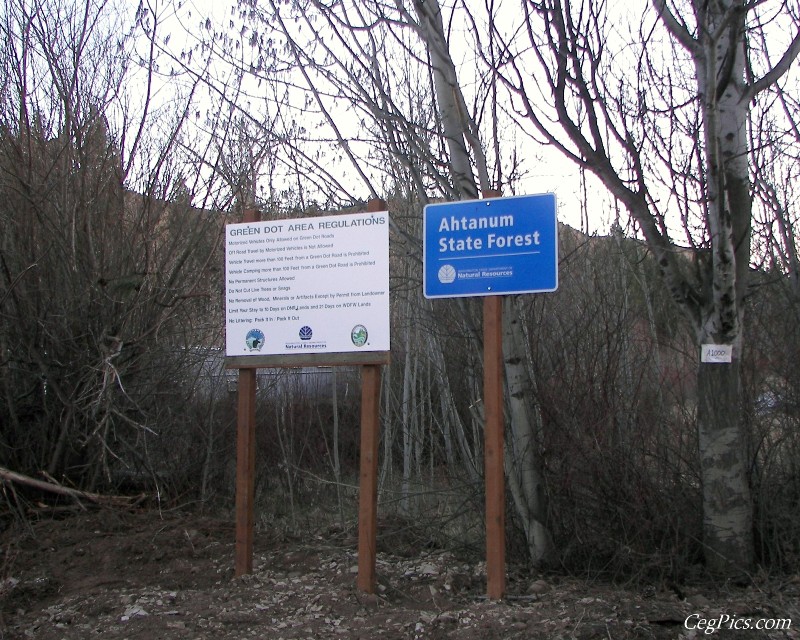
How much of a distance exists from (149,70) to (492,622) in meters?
6.47

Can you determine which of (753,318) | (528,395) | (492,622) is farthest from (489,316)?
(753,318)

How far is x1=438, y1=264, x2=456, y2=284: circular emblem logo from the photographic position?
5387 mm

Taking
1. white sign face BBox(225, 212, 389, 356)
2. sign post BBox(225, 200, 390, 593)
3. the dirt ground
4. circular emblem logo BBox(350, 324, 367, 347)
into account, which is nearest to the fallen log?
the dirt ground

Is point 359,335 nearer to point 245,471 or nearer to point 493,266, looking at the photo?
point 493,266

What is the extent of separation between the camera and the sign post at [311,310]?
559 centimetres

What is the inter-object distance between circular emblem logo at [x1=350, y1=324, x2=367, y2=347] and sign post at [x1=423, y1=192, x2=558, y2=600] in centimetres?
53

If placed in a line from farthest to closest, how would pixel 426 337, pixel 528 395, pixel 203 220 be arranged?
pixel 426 337 < pixel 203 220 < pixel 528 395

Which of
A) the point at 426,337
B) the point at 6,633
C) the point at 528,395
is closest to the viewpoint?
the point at 6,633

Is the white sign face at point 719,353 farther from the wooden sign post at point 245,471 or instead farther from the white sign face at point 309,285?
the wooden sign post at point 245,471

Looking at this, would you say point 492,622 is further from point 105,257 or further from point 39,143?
point 39,143

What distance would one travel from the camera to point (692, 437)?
6328 mm

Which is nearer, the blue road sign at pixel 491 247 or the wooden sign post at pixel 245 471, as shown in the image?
the blue road sign at pixel 491 247

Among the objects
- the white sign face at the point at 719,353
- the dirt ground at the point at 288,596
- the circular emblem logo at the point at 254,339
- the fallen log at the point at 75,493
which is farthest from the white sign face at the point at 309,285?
the fallen log at the point at 75,493

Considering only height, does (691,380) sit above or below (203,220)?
below
